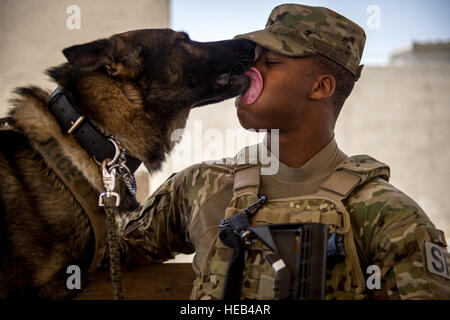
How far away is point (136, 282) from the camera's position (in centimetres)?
133

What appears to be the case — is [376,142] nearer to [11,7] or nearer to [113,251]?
[11,7]

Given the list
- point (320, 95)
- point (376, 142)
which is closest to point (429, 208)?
point (376, 142)

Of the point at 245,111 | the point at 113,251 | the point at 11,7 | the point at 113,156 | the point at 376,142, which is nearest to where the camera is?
the point at 113,251

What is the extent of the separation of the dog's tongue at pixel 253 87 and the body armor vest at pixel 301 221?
0.24 metres

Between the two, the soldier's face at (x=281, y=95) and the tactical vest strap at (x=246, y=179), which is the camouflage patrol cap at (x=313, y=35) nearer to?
the soldier's face at (x=281, y=95)

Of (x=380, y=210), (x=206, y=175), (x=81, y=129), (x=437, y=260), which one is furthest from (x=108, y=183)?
(x=437, y=260)

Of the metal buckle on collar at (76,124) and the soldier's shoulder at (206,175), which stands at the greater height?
the metal buckle on collar at (76,124)

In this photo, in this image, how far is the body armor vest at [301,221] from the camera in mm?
1050

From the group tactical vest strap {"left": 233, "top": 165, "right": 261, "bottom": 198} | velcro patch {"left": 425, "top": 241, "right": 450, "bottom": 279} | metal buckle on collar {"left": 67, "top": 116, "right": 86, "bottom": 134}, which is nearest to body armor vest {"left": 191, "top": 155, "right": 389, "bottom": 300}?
tactical vest strap {"left": 233, "top": 165, "right": 261, "bottom": 198}

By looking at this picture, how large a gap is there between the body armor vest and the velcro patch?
0.52 feet

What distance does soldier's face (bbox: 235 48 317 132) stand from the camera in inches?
49.3

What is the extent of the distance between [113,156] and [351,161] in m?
0.67

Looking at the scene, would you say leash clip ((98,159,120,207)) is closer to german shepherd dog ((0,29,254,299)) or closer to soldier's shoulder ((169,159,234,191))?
german shepherd dog ((0,29,254,299))

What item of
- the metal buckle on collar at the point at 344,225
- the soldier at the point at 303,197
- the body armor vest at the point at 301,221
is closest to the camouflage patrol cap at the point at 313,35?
the soldier at the point at 303,197
